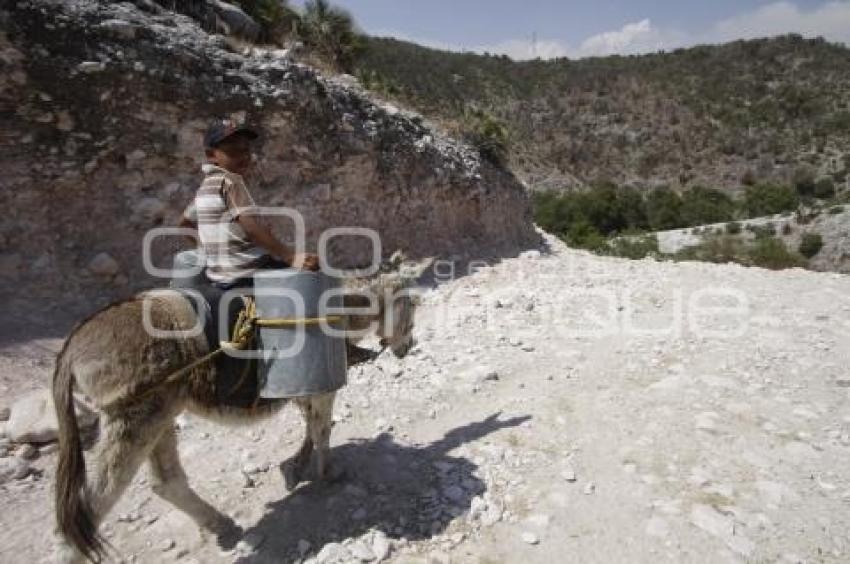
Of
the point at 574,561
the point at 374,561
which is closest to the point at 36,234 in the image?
the point at 374,561

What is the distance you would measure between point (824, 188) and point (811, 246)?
789 inches

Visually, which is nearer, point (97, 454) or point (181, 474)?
point (97, 454)

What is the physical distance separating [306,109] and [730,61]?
221 feet

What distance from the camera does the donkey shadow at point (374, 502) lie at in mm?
3352

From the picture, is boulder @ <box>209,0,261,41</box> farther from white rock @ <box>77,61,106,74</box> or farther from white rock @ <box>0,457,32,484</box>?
white rock @ <box>0,457,32,484</box>

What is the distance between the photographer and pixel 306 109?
8.78m

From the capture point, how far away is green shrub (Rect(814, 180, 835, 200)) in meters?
45.5

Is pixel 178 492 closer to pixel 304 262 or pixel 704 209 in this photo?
pixel 304 262

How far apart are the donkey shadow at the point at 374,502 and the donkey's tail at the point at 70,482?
35.2 inches

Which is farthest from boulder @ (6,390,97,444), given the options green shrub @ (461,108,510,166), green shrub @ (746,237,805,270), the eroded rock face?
green shrub @ (746,237,805,270)

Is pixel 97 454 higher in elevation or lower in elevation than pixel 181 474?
higher

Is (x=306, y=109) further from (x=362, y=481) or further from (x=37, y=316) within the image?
(x=362, y=481)

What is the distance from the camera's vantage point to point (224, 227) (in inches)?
121

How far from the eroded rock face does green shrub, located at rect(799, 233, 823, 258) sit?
28.6 meters
